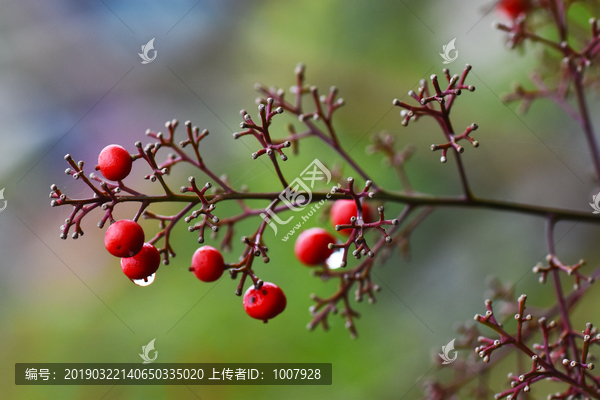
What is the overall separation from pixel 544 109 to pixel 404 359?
1.25 m

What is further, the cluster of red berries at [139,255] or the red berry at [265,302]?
the red berry at [265,302]

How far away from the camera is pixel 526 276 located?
71.2 inches

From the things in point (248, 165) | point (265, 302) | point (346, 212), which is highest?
point (248, 165)

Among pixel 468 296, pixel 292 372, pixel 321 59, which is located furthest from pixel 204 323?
pixel 321 59

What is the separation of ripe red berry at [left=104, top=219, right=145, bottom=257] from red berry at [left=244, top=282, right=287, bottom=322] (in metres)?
0.24

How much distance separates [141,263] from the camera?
77cm

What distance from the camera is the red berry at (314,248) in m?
1.12

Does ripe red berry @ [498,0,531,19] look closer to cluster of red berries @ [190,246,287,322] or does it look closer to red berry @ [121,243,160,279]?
cluster of red berries @ [190,246,287,322]

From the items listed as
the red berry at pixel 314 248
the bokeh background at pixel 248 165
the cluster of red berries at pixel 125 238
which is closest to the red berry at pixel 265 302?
the cluster of red berries at pixel 125 238

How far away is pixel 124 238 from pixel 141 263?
0.26 ft

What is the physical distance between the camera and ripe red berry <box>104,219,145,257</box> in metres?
0.70

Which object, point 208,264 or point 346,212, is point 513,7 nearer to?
point 346,212

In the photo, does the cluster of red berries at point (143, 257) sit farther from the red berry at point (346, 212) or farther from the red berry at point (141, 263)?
the red berry at point (346, 212)

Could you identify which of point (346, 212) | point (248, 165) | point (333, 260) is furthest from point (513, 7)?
point (248, 165)
